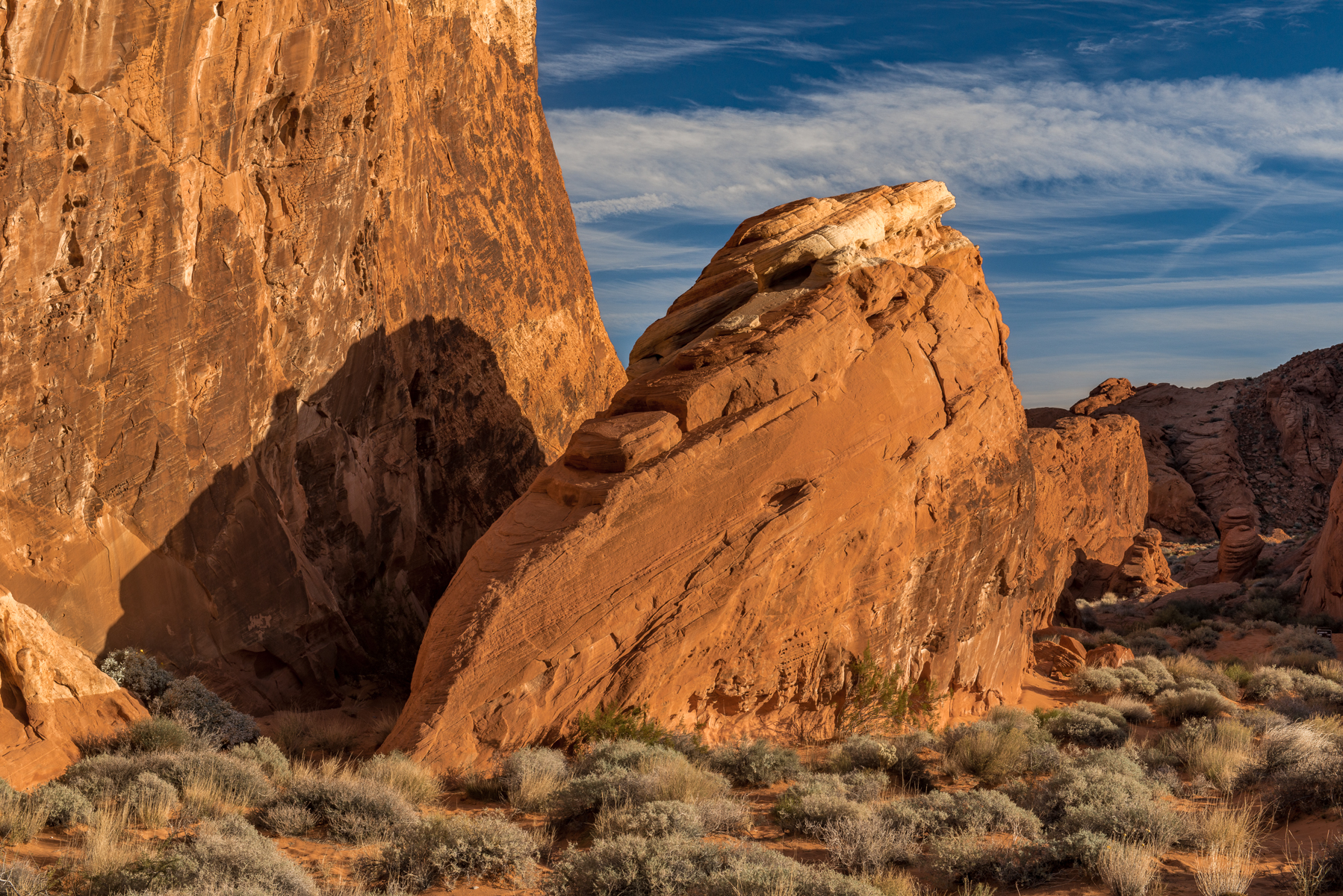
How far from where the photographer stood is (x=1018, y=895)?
23.1 ft

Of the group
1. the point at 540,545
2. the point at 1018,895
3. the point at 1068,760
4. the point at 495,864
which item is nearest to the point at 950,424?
the point at 1068,760

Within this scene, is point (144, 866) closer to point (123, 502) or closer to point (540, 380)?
point (123, 502)

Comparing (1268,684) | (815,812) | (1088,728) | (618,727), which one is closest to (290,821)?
(618,727)

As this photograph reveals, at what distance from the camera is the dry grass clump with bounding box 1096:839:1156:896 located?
22.7 ft

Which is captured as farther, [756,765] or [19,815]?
[756,765]

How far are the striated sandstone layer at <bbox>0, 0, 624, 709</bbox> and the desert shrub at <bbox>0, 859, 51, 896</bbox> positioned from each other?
6.51 meters

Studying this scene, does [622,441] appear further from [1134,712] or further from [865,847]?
[1134,712]

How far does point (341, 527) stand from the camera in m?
16.1

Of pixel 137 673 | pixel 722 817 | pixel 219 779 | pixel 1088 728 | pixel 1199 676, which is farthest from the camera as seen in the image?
pixel 1199 676

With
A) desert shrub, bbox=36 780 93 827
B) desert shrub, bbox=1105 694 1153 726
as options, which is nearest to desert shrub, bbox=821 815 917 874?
desert shrub, bbox=36 780 93 827

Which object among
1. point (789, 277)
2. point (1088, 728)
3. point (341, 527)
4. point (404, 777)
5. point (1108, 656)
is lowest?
point (1108, 656)

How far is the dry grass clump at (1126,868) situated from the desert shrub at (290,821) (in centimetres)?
651

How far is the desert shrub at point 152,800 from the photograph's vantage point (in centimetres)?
791

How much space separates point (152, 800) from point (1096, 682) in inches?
593
